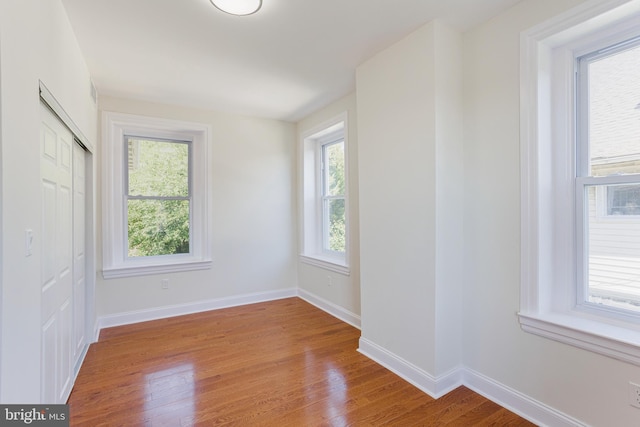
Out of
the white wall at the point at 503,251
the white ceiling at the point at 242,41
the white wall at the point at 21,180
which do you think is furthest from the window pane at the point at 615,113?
the white wall at the point at 21,180

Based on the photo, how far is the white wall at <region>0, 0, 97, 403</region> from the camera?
1101 mm

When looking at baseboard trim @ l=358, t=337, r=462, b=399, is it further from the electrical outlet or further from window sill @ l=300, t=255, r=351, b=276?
window sill @ l=300, t=255, r=351, b=276

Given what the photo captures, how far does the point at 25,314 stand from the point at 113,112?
111 inches

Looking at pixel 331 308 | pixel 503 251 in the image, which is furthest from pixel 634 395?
pixel 331 308

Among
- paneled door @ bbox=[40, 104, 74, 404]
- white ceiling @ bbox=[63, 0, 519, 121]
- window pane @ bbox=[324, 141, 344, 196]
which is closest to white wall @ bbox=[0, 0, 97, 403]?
paneled door @ bbox=[40, 104, 74, 404]

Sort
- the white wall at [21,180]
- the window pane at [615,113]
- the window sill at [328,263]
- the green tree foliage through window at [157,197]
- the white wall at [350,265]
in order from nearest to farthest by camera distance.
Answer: the white wall at [21,180]
the window pane at [615,113]
the white wall at [350,265]
the window sill at [328,263]
the green tree foliage through window at [157,197]

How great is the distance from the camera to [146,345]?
2.95 meters

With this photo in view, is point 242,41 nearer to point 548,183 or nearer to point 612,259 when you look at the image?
point 548,183

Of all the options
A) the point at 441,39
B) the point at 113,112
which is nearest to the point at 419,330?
the point at 441,39

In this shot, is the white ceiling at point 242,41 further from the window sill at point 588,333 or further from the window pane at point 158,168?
the window sill at point 588,333

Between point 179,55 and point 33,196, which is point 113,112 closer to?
point 179,55

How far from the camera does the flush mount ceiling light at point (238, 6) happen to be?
1.86 meters

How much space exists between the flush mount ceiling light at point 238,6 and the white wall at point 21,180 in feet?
2.90

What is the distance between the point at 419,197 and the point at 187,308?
314 centimetres
